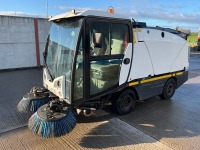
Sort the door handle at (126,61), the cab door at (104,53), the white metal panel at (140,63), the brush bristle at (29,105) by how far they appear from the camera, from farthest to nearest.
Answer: the white metal panel at (140,63), the door handle at (126,61), the brush bristle at (29,105), the cab door at (104,53)

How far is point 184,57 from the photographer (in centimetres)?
559

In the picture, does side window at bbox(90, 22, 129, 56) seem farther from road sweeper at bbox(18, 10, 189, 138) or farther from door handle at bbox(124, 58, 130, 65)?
door handle at bbox(124, 58, 130, 65)

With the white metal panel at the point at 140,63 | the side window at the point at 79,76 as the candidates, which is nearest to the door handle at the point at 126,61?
the white metal panel at the point at 140,63

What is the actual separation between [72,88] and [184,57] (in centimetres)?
370

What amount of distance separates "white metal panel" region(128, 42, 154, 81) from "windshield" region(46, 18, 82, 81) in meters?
1.40

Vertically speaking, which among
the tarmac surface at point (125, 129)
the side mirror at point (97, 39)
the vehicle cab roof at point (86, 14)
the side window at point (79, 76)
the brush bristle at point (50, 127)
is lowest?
the tarmac surface at point (125, 129)

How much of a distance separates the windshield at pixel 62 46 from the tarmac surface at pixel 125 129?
110 centimetres

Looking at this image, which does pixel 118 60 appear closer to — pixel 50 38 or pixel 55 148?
pixel 50 38

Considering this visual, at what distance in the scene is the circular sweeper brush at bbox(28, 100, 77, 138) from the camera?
10.00ft

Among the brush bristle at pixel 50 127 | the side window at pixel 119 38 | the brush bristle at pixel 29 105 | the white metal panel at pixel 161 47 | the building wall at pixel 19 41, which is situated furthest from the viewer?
the building wall at pixel 19 41

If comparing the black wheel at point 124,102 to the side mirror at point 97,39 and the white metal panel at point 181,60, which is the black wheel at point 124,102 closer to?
the side mirror at point 97,39

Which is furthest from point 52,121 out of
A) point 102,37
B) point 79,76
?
point 102,37

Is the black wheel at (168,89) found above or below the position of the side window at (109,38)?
below

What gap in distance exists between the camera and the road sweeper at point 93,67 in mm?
3279
